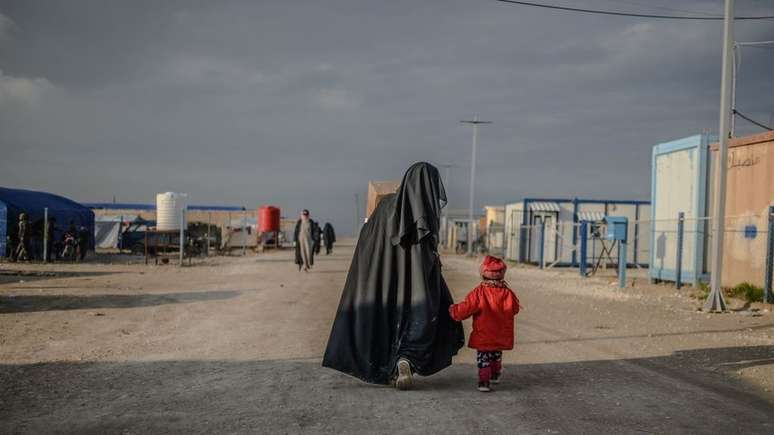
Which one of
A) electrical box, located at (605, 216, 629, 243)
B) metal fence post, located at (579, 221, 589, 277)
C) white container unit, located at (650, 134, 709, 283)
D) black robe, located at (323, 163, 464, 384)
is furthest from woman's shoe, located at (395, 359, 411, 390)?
metal fence post, located at (579, 221, 589, 277)

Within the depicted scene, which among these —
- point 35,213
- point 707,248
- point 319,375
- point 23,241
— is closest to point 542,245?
point 707,248

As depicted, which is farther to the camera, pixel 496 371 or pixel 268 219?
pixel 268 219

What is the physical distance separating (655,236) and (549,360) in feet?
48.2

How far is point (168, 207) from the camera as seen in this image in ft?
→ 105

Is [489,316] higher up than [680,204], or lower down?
lower down

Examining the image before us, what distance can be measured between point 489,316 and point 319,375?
1.95 metres

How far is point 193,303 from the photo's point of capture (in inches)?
579

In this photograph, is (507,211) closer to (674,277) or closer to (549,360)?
(674,277)

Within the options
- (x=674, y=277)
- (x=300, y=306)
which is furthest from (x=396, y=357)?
(x=674, y=277)

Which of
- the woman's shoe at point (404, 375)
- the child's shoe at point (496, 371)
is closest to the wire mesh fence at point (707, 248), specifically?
the child's shoe at point (496, 371)

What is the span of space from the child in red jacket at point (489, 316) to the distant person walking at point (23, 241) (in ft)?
77.9

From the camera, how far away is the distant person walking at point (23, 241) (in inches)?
1022

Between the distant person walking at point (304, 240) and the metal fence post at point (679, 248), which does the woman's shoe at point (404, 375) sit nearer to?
the metal fence post at point (679, 248)

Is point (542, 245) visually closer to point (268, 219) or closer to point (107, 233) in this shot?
point (268, 219)
